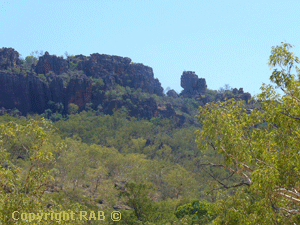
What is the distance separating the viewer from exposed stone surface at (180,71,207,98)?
104 m

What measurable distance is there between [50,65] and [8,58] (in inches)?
427

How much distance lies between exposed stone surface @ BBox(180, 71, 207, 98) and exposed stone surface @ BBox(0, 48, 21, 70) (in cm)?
5880

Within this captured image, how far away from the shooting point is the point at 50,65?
82.0 metres

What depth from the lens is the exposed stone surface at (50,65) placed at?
81062 millimetres

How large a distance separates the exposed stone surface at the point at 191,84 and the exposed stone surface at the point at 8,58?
58.8m

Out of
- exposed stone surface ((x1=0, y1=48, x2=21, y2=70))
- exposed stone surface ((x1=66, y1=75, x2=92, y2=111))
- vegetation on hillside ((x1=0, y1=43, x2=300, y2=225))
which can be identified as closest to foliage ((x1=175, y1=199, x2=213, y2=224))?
vegetation on hillside ((x1=0, y1=43, x2=300, y2=225))

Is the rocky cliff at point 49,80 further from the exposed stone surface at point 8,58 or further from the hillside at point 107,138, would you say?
the hillside at point 107,138

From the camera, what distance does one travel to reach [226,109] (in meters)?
8.84

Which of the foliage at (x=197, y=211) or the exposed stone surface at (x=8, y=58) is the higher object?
the exposed stone surface at (x=8, y=58)

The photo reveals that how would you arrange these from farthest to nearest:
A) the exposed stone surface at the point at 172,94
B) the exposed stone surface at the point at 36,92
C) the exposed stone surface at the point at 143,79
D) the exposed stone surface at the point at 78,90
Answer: the exposed stone surface at the point at 172,94, the exposed stone surface at the point at 143,79, the exposed stone surface at the point at 78,90, the exposed stone surface at the point at 36,92

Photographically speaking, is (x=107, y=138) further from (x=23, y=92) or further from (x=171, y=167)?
(x=23, y=92)

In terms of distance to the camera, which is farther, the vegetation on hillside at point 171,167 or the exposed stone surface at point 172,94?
the exposed stone surface at point 172,94

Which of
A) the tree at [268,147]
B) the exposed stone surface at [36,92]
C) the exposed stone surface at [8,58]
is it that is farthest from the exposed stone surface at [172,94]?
the tree at [268,147]

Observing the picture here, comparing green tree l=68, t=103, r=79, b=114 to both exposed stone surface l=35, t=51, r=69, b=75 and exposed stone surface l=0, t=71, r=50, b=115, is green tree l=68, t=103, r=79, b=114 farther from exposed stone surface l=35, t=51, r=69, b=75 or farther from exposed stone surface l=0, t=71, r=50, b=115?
exposed stone surface l=35, t=51, r=69, b=75
